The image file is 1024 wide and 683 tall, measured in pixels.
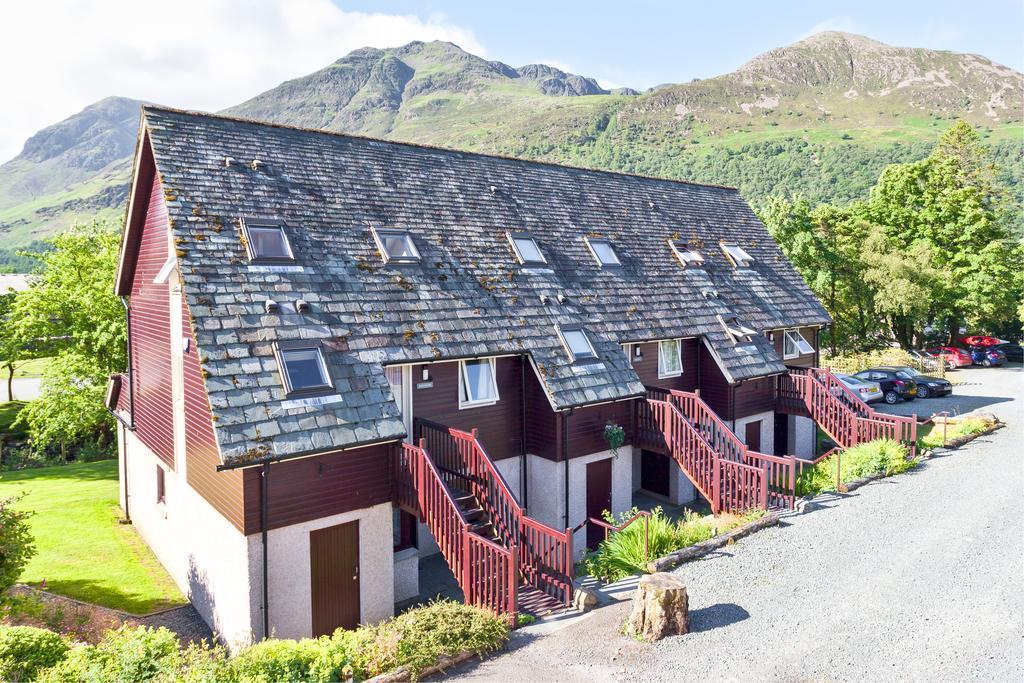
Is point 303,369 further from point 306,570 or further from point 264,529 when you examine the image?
point 306,570

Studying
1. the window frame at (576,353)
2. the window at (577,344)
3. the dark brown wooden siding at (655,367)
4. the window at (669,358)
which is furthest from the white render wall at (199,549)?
the window at (669,358)

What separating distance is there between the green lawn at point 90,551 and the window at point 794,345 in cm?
2043

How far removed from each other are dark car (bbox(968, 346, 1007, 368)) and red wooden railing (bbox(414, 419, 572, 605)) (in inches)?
1665

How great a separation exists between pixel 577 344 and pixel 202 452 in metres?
9.03

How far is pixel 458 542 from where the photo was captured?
11016 mm

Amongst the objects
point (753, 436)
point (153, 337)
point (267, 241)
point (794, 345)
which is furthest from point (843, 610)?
point (153, 337)

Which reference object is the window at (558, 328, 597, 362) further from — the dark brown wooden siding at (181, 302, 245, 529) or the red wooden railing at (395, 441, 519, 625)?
the dark brown wooden siding at (181, 302, 245, 529)

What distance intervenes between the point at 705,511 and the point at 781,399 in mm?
5674

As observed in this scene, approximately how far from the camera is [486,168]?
20.2m

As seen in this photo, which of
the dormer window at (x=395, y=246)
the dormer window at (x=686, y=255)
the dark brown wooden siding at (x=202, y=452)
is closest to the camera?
the dark brown wooden siding at (x=202, y=452)

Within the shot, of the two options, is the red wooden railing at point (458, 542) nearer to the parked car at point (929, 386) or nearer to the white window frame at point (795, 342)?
the white window frame at point (795, 342)

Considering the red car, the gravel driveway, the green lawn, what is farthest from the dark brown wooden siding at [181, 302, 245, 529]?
the red car

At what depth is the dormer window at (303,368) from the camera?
453 inches

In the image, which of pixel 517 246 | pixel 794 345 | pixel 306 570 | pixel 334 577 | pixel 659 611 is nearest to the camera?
pixel 659 611
